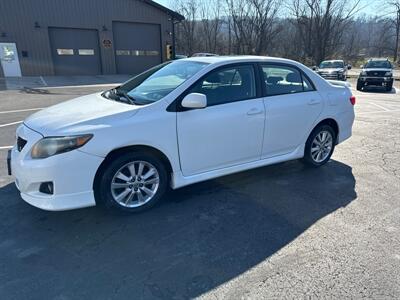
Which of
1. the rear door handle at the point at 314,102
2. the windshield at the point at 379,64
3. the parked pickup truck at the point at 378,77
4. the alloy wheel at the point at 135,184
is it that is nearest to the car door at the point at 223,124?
the alloy wheel at the point at 135,184

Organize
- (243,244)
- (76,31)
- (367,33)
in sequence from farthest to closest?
(367,33)
(76,31)
(243,244)

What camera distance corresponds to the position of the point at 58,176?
283 cm

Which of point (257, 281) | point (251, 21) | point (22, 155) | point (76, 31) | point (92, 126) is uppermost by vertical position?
point (251, 21)

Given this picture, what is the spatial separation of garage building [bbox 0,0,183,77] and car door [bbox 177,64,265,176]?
1918 cm

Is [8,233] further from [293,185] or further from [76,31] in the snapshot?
[76,31]

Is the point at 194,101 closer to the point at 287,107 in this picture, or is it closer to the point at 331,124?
the point at 287,107

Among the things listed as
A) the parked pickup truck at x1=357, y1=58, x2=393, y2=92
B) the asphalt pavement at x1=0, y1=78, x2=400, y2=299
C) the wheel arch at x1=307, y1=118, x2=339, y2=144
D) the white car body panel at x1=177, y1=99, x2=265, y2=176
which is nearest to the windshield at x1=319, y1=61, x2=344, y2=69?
the parked pickup truck at x1=357, y1=58, x2=393, y2=92

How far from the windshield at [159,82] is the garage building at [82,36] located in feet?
61.3

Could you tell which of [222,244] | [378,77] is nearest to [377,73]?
[378,77]

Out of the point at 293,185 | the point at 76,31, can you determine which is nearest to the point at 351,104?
the point at 293,185

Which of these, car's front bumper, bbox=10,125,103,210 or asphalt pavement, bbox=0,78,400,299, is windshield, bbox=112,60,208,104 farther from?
asphalt pavement, bbox=0,78,400,299

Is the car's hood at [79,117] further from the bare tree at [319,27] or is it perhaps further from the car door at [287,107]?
the bare tree at [319,27]

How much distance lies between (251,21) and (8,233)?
4067 centimetres

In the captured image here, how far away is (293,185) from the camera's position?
164 inches
